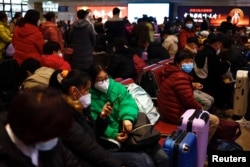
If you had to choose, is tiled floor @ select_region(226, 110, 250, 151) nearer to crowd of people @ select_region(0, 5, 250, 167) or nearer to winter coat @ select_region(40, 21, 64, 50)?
crowd of people @ select_region(0, 5, 250, 167)

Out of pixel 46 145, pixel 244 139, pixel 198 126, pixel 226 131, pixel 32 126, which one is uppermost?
pixel 32 126

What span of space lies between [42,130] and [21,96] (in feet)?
0.52

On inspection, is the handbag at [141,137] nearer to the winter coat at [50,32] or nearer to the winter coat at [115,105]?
the winter coat at [115,105]

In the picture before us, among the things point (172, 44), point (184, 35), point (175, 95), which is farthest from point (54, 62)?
point (184, 35)

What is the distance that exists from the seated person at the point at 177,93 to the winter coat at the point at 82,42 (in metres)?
2.48

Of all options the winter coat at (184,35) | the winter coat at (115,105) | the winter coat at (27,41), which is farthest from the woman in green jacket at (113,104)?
the winter coat at (184,35)

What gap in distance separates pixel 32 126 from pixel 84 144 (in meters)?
0.70

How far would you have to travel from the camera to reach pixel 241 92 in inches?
217

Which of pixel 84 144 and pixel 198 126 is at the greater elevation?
pixel 84 144

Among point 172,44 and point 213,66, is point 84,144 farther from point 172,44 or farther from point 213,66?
point 172,44

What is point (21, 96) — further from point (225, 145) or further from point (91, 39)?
point (91, 39)

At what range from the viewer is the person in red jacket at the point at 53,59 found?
4.42m

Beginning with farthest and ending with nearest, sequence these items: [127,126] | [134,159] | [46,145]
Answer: [127,126], [134,159], [46,145]

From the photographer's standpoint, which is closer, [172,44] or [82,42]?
[82,42]
